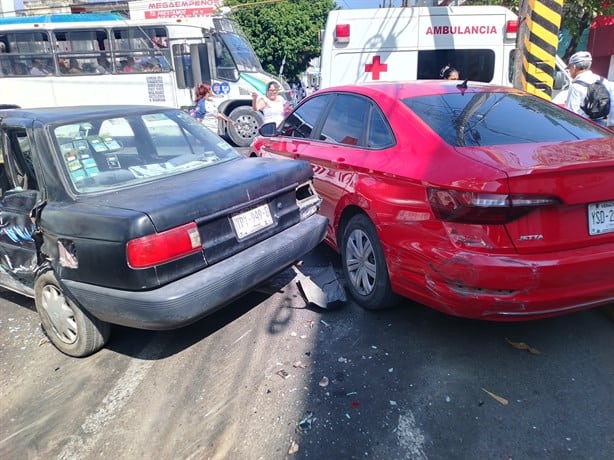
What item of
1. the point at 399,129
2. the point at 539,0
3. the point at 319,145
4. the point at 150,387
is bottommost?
the point at 150,387

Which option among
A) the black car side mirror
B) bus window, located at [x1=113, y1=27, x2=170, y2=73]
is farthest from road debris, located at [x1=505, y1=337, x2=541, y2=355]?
bus window, located at [x1=113, y1=27, x2=170, y2=73]

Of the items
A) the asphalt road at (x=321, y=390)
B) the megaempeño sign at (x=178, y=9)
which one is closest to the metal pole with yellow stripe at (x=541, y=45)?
the asphalt road at (x=321, y=390)

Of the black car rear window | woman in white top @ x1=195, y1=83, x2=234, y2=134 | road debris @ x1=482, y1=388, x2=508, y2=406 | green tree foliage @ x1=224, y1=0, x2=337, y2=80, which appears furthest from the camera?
green tree foliage @ x1=224, y1=0, x2=337, y2=80

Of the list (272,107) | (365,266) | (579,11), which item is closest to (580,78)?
(365,266)

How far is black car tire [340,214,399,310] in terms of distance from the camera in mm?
3418

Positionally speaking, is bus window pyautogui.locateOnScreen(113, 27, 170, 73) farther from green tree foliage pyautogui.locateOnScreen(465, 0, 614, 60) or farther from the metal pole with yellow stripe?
the metal pole with yellow stripe

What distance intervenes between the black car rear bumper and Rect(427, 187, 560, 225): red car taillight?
1221 millimetres

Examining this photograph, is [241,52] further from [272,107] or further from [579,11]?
[579,11]

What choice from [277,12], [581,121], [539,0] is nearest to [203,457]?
[581,121]

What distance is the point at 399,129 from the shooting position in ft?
11.1

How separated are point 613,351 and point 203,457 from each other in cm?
256

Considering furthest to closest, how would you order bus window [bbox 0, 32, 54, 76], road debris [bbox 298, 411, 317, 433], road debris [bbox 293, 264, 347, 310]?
bus window [bbox 0, 32, 54, 76]
road debris [bbox 293, 264, 347, 310]
road debris [bbox 298, 411, 317, 433]

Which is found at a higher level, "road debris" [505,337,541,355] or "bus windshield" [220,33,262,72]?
"bus windshield" [220,33,262,72]

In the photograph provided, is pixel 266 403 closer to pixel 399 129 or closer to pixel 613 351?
pixel 399 129
